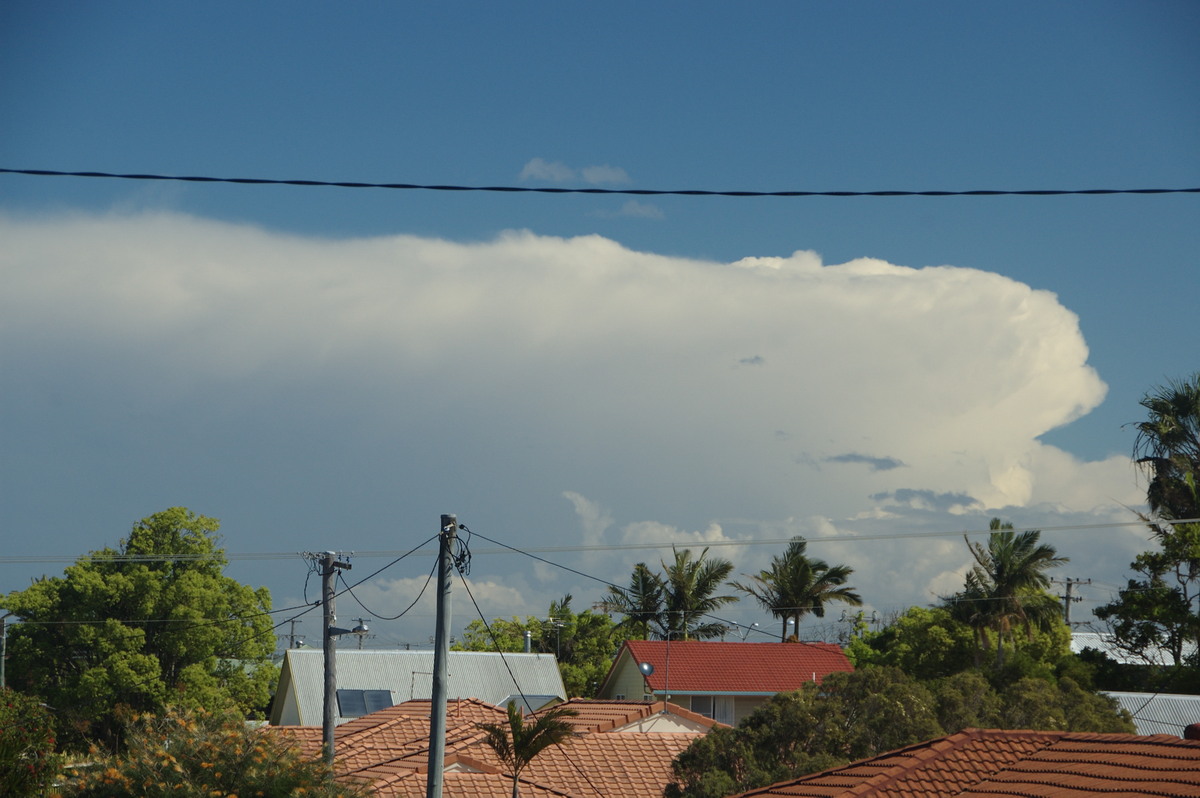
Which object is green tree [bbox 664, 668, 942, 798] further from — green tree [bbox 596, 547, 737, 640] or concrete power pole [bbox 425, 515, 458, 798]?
green tree [bbox 596, 547, 737, 640]

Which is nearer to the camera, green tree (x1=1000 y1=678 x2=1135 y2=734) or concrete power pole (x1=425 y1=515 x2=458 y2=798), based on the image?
concrete power pole (x1=425 y1=515 x2=458 y2=798)

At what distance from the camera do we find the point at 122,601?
163ft

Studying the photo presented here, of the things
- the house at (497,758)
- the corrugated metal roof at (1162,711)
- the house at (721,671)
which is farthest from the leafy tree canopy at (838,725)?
the house at (721,671)

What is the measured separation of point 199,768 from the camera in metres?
15.9

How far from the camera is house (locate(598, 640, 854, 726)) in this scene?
175ft

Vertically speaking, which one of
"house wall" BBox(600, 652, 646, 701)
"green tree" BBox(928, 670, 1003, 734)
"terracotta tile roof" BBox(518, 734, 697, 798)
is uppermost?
"green tree" BBox(928, 670, 1003, 734)

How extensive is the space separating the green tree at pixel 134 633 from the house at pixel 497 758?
16.6 metres

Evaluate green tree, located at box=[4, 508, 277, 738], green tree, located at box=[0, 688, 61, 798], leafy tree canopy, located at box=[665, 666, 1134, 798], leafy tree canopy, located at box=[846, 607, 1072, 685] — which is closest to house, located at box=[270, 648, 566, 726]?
green tree, located at box=[4, 508, 277, 738]

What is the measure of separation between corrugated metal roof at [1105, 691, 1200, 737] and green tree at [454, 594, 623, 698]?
3393 centimetres

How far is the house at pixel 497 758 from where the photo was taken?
27.8 m

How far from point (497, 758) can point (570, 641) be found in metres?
44.1

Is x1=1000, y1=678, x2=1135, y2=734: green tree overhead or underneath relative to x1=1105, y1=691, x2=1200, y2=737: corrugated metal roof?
overhead

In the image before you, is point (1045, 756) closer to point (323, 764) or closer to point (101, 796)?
point (323, 764)

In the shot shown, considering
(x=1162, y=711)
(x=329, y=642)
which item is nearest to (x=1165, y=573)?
(x=1162, y=711)
